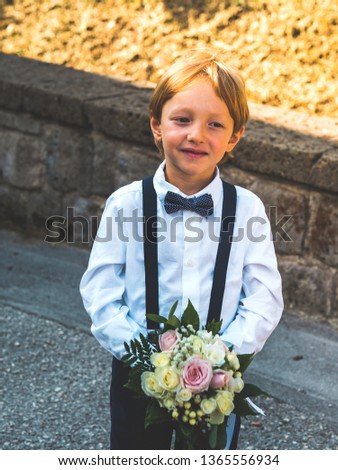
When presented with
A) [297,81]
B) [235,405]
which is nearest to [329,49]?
[297,81]

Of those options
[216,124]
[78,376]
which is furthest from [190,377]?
[78,376]

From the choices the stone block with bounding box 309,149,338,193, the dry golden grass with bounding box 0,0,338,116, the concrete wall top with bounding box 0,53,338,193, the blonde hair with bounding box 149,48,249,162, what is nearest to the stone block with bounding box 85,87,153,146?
the concrete wall top with bounding box 0,53,338,193

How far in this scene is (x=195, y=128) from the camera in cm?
259

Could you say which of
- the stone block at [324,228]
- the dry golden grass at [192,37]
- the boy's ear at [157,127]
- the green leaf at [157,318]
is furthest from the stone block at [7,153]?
the green leaf at [157,318]

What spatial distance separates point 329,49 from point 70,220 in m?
1.99

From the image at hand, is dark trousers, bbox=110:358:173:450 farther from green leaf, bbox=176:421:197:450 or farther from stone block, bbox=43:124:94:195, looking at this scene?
stone block, bbox=43:124:94:195

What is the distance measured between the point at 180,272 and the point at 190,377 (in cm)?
44

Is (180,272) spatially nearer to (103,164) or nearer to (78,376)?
(78,376)

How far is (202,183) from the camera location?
2781 millimetres

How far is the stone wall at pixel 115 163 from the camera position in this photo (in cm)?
456

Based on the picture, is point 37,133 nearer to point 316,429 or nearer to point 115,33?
point 115,33

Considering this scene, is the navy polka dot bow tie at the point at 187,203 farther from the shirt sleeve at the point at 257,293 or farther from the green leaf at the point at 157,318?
the green leaf at the point at 157,318

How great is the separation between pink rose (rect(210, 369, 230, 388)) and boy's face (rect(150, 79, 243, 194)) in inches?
25.2

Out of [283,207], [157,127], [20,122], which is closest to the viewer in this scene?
[157,127]
